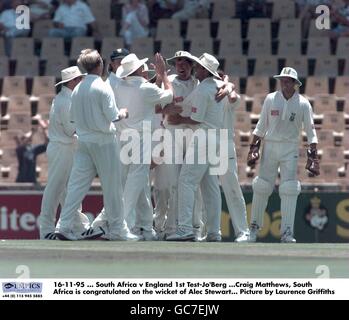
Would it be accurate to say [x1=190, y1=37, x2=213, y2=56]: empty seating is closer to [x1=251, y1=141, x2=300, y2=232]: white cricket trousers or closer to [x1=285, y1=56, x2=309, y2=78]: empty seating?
[x1=285, y1=56, x2=309, y2=78]: empty seating

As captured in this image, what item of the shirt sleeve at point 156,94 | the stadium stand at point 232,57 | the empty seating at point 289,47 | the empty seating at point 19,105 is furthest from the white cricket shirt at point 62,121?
the empty seating at point 289,47

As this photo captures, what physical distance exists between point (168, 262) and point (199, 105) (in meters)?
2.49

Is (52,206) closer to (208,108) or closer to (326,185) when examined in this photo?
(208,108)

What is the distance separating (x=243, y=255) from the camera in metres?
12.2

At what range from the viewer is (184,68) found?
14547mm

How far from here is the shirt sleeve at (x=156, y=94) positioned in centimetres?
1412

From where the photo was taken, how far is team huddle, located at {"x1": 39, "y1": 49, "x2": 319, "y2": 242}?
45.8ft

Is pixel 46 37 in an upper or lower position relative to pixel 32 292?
upper

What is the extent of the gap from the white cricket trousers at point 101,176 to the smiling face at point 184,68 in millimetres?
988

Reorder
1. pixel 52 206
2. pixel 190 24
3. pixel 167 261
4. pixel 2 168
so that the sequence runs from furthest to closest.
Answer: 1. pixel 190 24
2. pixel 2 168
3. pixel 52 206
4. pixel 167 261

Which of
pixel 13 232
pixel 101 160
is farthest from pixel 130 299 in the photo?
pixel 13 232

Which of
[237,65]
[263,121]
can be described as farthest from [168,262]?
[237,65]

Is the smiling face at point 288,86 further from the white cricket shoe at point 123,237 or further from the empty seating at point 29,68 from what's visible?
the empty seating at point 29,68

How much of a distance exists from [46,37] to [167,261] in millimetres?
10256
